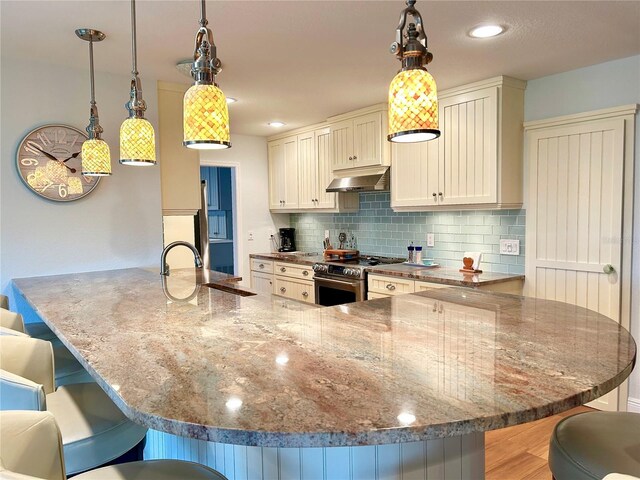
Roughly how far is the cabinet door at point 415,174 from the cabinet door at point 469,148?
81 mm

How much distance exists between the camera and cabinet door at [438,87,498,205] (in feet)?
11.0

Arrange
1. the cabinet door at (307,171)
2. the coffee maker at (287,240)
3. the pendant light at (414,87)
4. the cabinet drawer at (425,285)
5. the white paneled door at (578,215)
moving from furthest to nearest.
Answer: the coffee maker at (287,240)
the cabinet door at (307,171)
the cabinet drawer at (425,285)
the white paneled door at (578,215)
the pendant light at (414,87)

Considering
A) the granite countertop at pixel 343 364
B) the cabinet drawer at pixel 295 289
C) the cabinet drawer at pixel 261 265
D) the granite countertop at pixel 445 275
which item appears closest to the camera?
the granite countertop at pixel 343 364

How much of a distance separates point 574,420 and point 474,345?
1.36 ft

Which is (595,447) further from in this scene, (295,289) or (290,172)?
(290,172)

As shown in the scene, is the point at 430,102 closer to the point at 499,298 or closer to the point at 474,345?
the point at 474,345

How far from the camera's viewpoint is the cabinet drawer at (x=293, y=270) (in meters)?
4.71

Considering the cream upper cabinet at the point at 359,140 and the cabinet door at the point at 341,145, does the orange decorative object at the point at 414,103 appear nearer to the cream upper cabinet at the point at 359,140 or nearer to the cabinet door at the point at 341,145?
the cream upper cabinet at the point at 359,140

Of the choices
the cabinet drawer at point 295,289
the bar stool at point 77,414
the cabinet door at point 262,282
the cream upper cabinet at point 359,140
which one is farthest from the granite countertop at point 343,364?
the cabinet door at point 262,282

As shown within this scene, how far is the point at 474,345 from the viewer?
1304mm

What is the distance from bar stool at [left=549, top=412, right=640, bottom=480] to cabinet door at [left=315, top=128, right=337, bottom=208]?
3.64 m

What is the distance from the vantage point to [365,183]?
4207mm

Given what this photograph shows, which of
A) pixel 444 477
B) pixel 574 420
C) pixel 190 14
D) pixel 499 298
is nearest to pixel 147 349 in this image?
pixel 444 477

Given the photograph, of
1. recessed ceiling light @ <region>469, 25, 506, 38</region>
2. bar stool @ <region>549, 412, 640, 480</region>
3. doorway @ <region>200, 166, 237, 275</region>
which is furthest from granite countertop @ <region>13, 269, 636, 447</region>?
doorway @ <region>200, 166, 237, 275</region>
